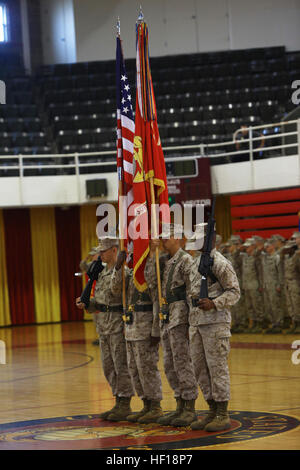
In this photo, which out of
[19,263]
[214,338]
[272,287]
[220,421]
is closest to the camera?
[220,421]

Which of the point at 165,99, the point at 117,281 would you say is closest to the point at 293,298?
the point at 117,281

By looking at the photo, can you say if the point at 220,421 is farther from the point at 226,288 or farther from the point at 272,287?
the point at 272,287

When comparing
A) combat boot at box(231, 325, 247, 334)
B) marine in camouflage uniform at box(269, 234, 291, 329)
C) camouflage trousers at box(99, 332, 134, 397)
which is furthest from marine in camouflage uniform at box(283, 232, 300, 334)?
camouflage trousers at box(99, 332, 134, 397)

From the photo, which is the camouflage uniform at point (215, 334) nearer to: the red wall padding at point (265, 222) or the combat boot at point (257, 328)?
the combat boot at point (257, 328)

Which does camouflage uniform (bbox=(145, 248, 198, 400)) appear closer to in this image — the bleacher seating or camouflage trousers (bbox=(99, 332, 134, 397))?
camouflage trousers (bbox=(99, 332, 134, 397))

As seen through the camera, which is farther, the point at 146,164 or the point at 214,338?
the point at 146,164

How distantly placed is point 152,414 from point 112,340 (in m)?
0.77

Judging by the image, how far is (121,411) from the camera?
6.48 metres

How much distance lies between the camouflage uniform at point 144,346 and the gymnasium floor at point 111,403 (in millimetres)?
333

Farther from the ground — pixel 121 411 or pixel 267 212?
pixel 267 212

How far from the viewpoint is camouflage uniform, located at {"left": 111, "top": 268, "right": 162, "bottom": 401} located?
20.6 feet

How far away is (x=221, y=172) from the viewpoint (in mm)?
15133

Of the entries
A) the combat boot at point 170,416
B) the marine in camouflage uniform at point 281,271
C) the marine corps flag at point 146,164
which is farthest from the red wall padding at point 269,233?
the combat boot at point 170,416
